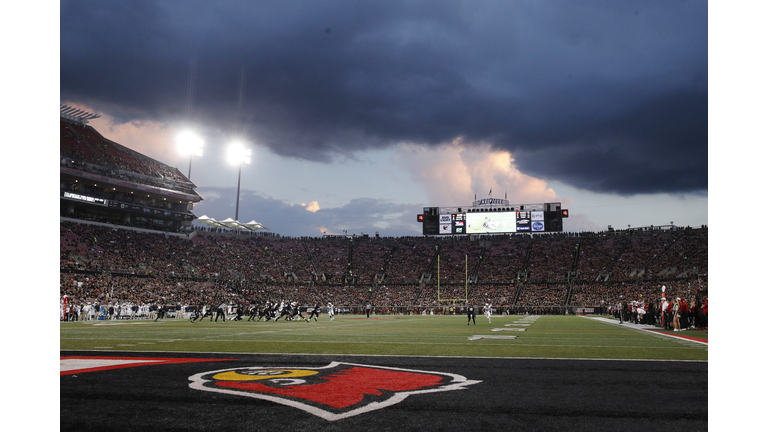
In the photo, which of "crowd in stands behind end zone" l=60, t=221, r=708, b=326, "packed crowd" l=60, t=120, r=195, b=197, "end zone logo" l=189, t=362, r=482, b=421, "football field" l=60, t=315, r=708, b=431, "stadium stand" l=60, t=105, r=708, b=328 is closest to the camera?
"football field" l=60, t=315, r=708, b=431

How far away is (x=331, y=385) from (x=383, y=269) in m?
56.8

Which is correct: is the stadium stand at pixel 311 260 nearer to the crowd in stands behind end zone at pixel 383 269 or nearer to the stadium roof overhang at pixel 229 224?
the crowd in stands behind end zone at pixel 383 269

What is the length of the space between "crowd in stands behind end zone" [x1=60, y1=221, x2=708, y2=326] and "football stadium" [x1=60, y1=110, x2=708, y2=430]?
0.28 metres

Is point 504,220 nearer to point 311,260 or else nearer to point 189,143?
point 311,260

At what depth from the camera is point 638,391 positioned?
5.95 metres

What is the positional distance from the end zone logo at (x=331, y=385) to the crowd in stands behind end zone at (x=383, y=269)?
108 feet

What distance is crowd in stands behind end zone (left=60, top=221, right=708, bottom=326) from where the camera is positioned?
43.5 metres

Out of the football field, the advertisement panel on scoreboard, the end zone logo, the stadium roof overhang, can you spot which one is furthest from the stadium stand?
the end zone logo

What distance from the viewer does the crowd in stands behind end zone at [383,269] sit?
143 feet

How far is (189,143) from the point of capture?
55594 millimetres

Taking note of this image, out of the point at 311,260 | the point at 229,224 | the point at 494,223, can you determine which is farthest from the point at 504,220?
the point at 229,224

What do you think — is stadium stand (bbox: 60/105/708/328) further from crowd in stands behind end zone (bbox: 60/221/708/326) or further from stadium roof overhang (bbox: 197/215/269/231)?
stadium roof overhang (bbox: 197/215/269/231)

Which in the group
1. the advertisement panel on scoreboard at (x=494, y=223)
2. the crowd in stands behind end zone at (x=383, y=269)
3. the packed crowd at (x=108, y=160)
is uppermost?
the packed crowd at (x=108, y=160)

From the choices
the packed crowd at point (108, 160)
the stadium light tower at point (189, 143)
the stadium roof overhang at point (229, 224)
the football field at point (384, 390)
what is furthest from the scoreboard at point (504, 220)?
the football field at point (384, 390)
